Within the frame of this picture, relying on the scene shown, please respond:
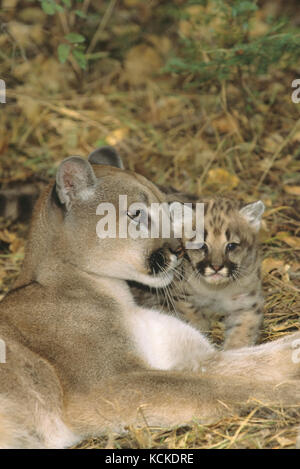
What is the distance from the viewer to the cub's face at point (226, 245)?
4.92 m

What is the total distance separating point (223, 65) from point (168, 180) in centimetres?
142

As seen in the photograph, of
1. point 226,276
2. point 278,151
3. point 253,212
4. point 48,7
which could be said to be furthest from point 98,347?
point 278,151

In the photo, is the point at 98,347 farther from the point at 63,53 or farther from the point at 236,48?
the point at 236,48

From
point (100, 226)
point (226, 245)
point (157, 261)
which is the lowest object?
point (157, 261)

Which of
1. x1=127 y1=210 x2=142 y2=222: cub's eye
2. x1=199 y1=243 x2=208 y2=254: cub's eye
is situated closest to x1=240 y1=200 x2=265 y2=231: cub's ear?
x1=199 y1=243 x2=208 y2=254: cub's eye

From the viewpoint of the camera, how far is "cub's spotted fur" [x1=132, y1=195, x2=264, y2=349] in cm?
499

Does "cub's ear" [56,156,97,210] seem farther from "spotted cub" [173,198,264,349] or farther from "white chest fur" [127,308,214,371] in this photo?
"spotted cub" [173,198,264,349]

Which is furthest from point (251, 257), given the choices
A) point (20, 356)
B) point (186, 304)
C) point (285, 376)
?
point (20, 356)

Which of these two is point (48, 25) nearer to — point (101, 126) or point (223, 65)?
point (101, 126)

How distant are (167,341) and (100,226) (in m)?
0.93

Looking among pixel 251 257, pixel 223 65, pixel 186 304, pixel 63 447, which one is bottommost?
pixel 63 447

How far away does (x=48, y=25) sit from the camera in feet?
30.6

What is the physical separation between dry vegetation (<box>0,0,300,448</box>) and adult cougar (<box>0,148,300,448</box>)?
939mm

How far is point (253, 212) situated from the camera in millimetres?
5297
